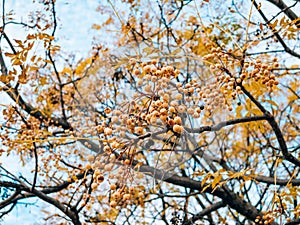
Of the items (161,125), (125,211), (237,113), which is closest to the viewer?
(161,125)

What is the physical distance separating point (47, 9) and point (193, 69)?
80cm

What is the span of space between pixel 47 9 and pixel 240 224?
1.24m

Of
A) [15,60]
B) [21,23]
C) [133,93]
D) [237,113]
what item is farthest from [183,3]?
[133,93]

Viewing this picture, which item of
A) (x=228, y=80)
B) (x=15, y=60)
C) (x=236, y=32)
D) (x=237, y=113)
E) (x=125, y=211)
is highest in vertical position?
(x=236, y=32)

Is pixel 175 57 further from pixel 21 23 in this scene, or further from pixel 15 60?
pixel 21 23

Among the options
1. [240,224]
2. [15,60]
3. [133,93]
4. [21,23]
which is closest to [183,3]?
[21,23]

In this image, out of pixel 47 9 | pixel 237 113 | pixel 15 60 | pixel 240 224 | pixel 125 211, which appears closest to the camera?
Result: pixel 15 60

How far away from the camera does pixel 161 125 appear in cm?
64

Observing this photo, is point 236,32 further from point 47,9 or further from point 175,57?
point 175,57

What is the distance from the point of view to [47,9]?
1410 mm

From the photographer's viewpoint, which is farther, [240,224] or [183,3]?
[240,224]

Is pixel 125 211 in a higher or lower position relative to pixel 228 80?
higher

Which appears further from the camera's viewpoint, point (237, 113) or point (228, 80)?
point (237, 113)

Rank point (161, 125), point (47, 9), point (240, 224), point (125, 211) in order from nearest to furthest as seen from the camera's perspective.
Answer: point (161, 125) < point (47, 9) < point (240, 224) < point (125, 211)
